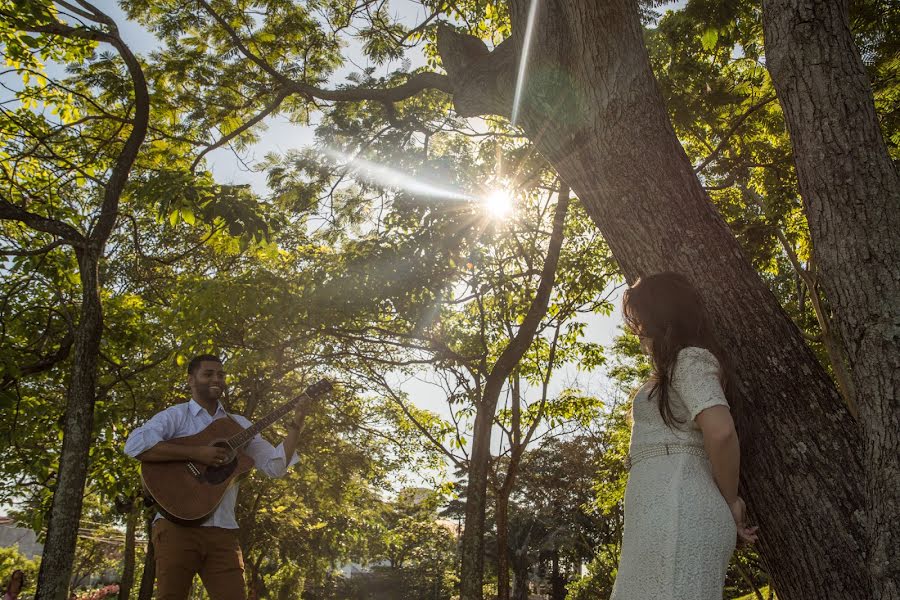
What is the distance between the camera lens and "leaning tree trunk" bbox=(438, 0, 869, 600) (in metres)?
2.29

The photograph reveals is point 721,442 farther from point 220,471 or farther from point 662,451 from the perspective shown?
point 220,471

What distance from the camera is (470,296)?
9.43 m

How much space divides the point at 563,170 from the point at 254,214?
325cm

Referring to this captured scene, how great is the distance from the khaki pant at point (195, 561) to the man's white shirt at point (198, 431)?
0.09 meters

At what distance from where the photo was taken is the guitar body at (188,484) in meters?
4.04

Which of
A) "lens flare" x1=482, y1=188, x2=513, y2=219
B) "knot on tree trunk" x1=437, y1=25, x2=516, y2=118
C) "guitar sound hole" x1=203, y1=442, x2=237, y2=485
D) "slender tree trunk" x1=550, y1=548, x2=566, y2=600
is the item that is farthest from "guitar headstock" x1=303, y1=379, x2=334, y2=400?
Result: "slender tree trunk" x1=550, y1=548, x2=566, y2=600

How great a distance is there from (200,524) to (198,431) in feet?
2.06

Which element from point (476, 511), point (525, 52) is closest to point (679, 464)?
point (525, 52)

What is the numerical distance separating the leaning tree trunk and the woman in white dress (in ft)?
0.60

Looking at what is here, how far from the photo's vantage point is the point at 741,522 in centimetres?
234

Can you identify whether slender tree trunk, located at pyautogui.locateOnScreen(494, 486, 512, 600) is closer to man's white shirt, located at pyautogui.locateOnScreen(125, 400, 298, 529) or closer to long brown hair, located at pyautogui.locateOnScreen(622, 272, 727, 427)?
man's white shirt, located at pyautogui.locateOnScreen(125, 400, 298, 529)

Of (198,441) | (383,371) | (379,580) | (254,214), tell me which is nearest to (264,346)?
(383,371)

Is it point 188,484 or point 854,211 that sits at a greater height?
point 854,211

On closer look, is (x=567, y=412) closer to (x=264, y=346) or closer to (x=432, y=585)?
(x=264, y=346)
